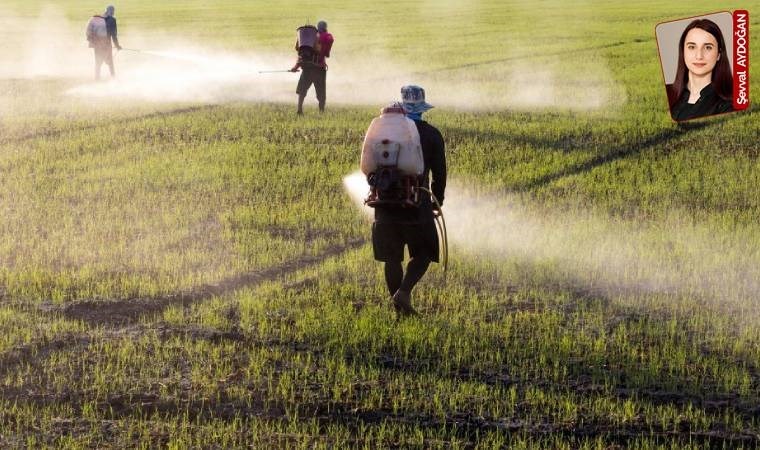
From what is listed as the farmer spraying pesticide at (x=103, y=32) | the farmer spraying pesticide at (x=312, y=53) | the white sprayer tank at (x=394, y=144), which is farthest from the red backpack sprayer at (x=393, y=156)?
the farmer spraying pesticide at (x=103, y=32)

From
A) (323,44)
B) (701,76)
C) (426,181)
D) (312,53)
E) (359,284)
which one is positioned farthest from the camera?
(323,44)

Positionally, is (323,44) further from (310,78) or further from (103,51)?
(103,51)

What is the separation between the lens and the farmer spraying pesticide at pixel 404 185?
858 cm

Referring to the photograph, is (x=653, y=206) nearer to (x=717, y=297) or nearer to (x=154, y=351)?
(x=717, y=297)

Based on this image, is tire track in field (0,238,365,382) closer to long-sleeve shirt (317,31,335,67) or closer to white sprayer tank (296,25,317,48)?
white sprayer tank (296,25,317,48)

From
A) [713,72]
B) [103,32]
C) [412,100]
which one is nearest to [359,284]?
[412,100]

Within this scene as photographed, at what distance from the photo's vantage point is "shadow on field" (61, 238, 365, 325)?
31.6 ft

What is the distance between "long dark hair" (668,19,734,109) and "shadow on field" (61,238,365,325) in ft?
26.6

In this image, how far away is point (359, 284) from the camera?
10.5 metres

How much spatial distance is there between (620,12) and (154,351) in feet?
156

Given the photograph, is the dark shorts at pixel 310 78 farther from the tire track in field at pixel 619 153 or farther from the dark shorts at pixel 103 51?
the dark shorts at pixel 103 51

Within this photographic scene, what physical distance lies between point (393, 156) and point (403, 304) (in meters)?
1.25

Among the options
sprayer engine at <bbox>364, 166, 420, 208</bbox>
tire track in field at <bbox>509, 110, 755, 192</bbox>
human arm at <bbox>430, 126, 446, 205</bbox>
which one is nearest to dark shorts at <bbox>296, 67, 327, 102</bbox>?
tire track in field at <bbox>509, 110, 755, 192</bbox>

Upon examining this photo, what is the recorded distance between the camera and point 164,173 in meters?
16.2
